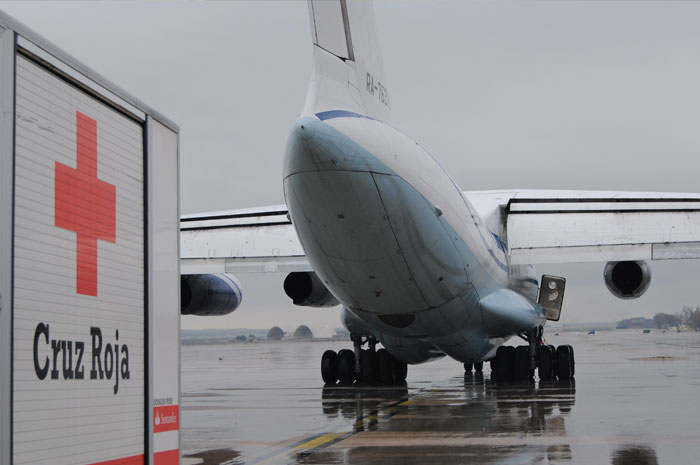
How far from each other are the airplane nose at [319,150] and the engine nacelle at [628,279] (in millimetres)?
8463

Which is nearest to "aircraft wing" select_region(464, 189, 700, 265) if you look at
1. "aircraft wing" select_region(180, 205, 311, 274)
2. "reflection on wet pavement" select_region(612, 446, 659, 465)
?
"aircraft wing" select_region(180, 205, 311, 274)

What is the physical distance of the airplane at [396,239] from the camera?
1022 cm

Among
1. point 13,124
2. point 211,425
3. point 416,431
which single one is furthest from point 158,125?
point 211,425

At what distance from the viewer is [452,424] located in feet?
31.7

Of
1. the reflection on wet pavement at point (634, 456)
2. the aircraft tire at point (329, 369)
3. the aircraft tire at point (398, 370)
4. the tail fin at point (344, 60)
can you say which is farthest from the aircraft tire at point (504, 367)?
the reflection on wet pavement at point (634, 456)

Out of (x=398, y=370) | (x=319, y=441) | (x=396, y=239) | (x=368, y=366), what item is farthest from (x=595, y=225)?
(x=319, y=441)

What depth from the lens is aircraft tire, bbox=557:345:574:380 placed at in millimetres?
16094

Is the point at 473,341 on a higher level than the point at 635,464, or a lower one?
higher

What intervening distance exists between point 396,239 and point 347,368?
6600mm

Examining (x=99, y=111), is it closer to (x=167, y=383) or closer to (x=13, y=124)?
(x=13, y=124)

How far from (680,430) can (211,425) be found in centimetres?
520

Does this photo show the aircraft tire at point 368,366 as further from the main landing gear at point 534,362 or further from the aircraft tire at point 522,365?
the aircraft tire at point 522,365

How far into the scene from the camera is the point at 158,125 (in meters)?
4.92

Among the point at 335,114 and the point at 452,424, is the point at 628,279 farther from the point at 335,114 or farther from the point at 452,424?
the point at 335,114
